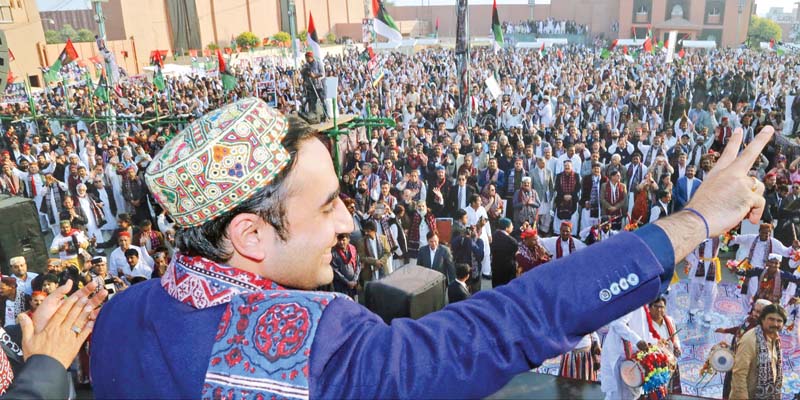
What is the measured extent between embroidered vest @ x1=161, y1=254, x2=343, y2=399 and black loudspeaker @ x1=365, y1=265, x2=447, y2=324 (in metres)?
1.16

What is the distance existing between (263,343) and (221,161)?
322mm

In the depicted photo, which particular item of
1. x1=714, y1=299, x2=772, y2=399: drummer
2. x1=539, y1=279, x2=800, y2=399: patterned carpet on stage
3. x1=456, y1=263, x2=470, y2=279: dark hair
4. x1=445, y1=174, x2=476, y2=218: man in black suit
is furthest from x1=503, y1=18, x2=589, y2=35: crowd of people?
x1=714, y1=299, x2=772, y2=399: drummer

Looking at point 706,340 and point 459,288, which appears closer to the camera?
point 459,288

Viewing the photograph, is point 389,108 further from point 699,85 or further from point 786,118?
point 786,118

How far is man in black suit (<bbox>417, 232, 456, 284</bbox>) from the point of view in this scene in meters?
5.92

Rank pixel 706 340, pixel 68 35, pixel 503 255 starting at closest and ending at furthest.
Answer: pixel 706 340 → pixel 503 255 → pixel 68 35

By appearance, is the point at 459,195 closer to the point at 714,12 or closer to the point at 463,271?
the point at 463,271

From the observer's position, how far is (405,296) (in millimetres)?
1983

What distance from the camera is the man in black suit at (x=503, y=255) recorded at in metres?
6.17

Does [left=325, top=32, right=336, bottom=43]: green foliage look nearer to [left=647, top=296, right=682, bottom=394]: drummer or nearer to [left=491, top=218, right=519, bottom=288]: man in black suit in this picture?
[left=491, top=218, right=519, bottom=288]: man in black suit

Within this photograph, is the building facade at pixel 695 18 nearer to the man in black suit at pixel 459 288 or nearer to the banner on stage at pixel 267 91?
the banner on stage at pixel 267 91

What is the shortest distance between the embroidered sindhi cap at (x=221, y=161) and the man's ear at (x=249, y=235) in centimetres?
3

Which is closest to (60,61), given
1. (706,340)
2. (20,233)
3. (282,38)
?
(20,233)

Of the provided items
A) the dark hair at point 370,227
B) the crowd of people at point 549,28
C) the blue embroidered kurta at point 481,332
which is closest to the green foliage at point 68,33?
the crowd of people at point 549,28
